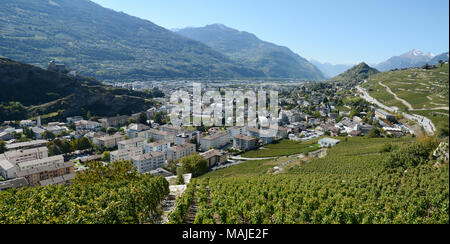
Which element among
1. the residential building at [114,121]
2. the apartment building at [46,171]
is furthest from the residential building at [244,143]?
the residential building at [114,121]

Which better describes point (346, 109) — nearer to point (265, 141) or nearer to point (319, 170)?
point (265, 141)

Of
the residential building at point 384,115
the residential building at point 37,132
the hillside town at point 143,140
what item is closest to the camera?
the hillside town at point 143,140

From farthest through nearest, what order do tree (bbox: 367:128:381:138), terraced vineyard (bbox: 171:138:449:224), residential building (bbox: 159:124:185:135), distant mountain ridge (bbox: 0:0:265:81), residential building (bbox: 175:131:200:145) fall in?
distant mountain ridge (bbox: 0:0:265:81) → residential building (bbox: 159:124:185:135) → residential building (bbox: 175:131:200:145) → tree (bbox: 367:128:381:138) → terraced vineyard (bbox: 171:138:449:224)

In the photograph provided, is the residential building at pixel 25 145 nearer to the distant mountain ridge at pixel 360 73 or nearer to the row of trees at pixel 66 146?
the row of trees at pixel 66 146

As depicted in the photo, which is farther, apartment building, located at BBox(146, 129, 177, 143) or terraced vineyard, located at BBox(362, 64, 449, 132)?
apartment building, located at BBox(146, 129, 177, 143)

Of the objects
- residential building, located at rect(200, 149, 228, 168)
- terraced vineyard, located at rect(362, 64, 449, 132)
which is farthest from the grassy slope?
terraced vineyard, located at rect(362, 64, 449, 132)

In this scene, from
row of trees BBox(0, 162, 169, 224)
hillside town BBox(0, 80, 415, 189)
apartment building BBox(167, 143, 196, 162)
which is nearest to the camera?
row of trees BBox(0, 162, 169, 224)

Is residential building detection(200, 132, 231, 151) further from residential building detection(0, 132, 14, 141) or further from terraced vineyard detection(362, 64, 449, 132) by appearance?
residential building detection(0, 132, 14, 141)
